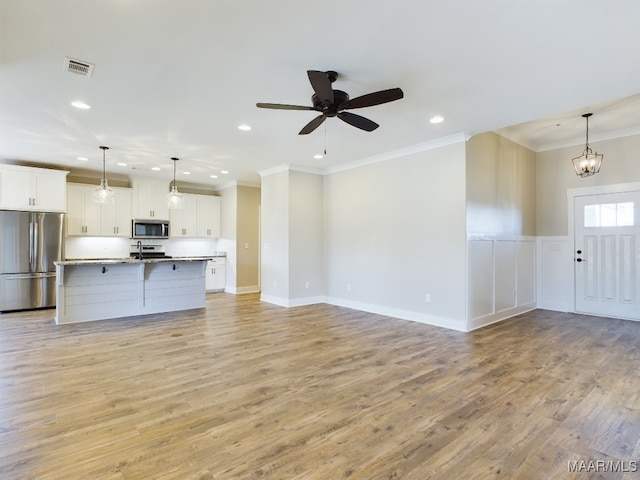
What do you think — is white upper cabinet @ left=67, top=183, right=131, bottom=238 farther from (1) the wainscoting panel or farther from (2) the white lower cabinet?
(1) the wainscoting panel

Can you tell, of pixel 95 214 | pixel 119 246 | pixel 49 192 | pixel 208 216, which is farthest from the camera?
pixel 208 216

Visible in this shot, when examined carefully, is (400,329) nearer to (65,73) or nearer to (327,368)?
(327,368)

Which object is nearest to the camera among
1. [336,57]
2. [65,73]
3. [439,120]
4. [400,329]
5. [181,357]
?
[336,57]

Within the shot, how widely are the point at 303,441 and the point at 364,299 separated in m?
4.13

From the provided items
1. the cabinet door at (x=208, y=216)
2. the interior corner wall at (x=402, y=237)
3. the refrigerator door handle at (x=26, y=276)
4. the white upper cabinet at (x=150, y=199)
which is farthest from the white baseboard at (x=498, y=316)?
the refrigerator door handle at (x=26, y=276)

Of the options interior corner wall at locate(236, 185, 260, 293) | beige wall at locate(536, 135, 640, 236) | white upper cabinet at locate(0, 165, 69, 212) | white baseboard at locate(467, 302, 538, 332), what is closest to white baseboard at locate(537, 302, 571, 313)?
white baseboard at locate(467, 302, 538, 332)

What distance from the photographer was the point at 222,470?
1826 mm

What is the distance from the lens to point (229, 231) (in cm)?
861

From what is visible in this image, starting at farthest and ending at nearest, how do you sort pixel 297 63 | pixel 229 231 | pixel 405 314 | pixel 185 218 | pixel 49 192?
pixel 229 231 < pixel 185 218 < pixel 49 192 < pixel 405 314 < pixel 297 63

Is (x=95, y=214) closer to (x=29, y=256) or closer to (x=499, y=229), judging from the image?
(x=29, y=256)

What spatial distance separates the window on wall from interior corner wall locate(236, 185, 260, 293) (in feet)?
22.5

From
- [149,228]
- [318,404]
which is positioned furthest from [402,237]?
[149,228]

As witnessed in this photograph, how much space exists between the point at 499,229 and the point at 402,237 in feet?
4.99

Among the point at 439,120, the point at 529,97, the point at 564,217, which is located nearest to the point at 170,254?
the point at 439,120
